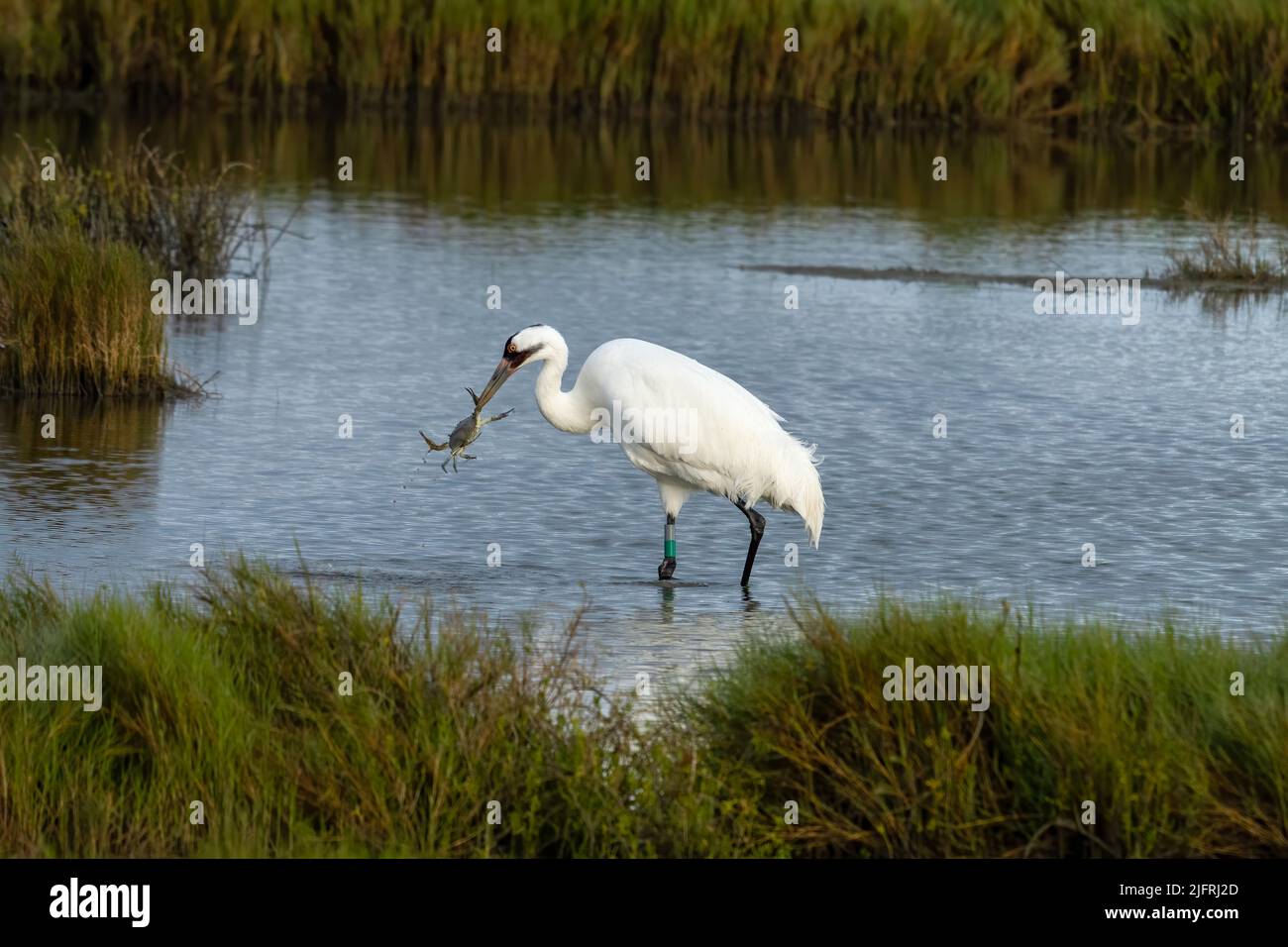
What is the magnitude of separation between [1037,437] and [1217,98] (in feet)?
66.1

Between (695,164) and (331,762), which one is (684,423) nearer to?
(331,762)

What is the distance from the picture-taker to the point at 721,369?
15383 mm

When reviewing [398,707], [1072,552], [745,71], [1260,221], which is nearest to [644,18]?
[745,71]

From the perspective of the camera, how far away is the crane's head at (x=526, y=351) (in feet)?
32.4

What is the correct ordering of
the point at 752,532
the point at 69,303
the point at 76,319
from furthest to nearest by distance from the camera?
the point at 76,319 → the point at 69,303 → the point at 752,532

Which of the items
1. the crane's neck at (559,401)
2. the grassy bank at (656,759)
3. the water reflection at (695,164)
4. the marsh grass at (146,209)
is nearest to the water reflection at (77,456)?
the marsh grass at (146,209)

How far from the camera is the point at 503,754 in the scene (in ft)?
20.0

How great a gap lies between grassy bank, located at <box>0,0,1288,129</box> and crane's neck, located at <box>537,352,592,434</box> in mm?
21413

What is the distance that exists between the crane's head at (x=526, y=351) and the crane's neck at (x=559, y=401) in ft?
0.13

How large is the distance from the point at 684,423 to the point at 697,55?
22.6 metres

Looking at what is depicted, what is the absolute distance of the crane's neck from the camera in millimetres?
9992

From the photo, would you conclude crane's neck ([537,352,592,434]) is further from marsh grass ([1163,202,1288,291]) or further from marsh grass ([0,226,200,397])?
marsh grass ([1163,202,1288,291])

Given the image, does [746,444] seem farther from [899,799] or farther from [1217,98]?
[1217,98]

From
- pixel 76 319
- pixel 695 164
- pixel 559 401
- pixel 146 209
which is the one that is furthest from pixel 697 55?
pixel 559 401
